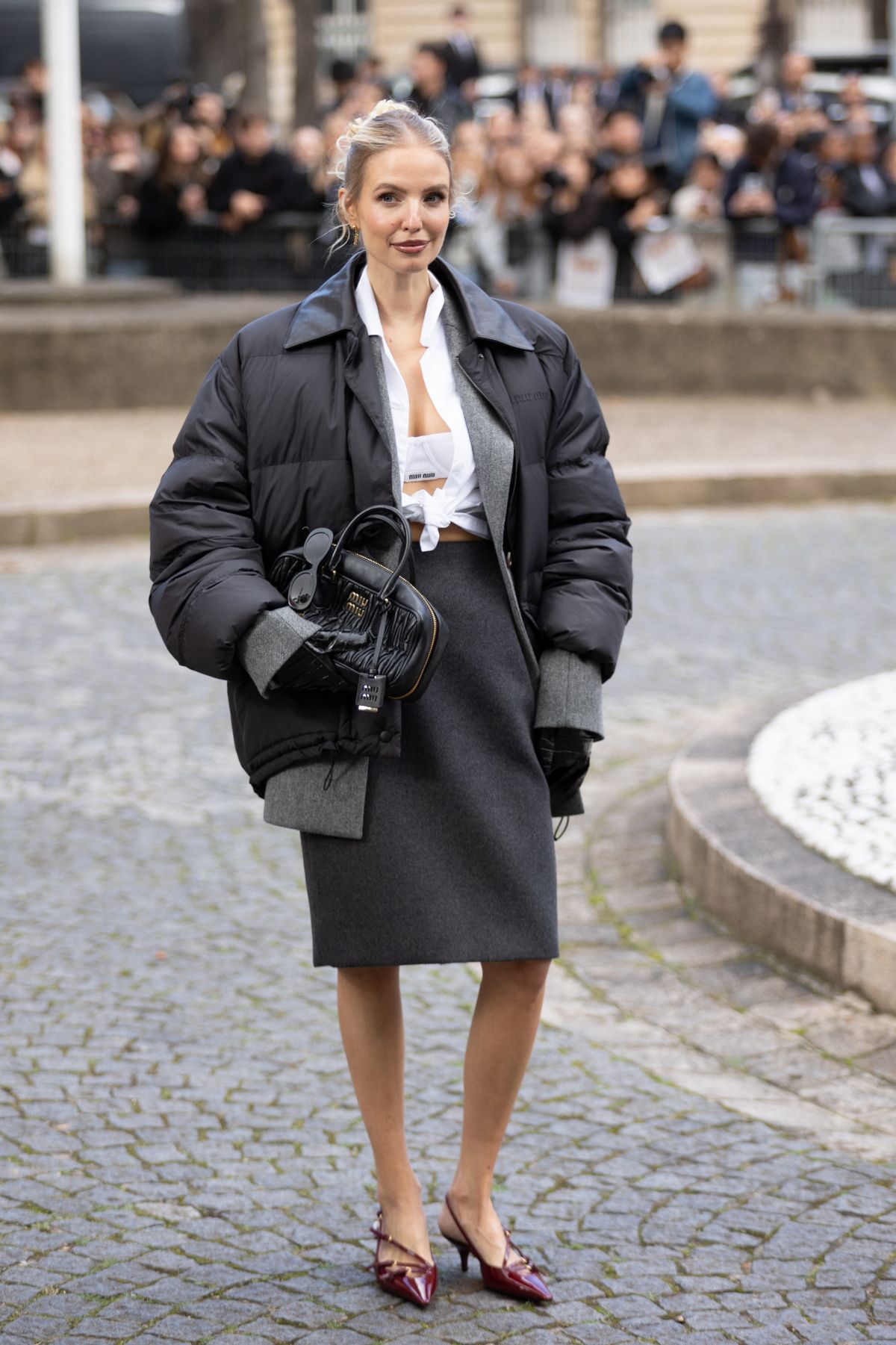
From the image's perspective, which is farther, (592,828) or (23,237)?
(23,237)

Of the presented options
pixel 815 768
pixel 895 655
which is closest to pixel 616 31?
pixel 895 655

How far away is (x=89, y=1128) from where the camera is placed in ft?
13.6

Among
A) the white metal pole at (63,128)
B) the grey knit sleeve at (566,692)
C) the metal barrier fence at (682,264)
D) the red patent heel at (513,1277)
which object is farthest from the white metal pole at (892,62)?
the red patent heel at (513,1277)

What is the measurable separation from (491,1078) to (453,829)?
0.48 metres

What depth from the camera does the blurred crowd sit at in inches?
582

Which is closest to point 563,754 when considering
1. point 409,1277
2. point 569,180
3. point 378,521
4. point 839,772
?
point 378,521

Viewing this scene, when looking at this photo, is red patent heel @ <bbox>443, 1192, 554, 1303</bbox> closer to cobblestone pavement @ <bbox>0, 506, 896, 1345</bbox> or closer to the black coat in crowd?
cobblestone pavement @ <bbox>0, 506, 896, 1345</bbox>

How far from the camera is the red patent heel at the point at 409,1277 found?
340 cm

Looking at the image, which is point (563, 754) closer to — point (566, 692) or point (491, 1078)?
point (566, 692)

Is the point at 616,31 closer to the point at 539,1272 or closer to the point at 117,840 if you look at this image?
the point at 117,840

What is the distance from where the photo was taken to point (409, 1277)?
3.42 meters

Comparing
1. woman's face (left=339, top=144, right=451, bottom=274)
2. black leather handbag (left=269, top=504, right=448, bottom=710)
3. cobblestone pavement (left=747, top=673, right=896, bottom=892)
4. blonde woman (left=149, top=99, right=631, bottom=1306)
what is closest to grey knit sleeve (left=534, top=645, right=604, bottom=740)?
blonde woman (left=149, top=99, right=631, bottom=1306)

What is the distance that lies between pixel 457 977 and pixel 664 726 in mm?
2502

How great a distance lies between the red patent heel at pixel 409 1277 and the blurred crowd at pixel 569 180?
1179 cm
